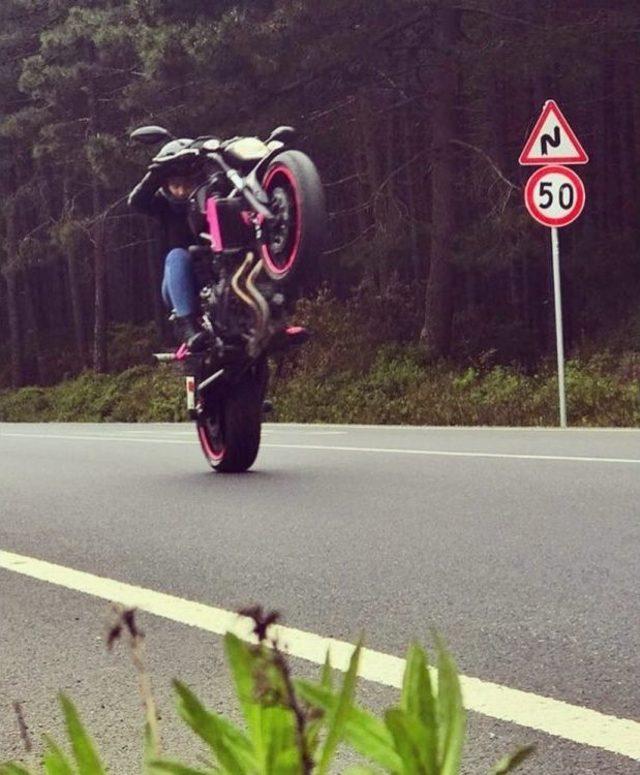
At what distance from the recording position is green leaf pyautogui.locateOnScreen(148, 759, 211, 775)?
1204mm

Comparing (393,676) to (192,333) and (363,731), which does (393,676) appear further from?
(192,333)

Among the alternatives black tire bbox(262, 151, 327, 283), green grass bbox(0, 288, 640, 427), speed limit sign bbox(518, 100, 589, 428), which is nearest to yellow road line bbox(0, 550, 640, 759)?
black tire bbox(262, 151, 327, 283)

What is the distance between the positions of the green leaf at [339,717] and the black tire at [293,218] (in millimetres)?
6688

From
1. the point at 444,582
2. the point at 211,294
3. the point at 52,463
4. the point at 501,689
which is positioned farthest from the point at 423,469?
the point at 501,689

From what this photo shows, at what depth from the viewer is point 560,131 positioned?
48.3ft

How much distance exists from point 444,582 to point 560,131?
401 inches

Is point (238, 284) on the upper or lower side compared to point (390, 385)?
upper

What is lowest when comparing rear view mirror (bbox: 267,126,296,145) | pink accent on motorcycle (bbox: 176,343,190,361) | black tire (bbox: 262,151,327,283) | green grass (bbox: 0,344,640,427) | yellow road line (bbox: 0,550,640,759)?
green grass (bbox: 0,344,640,427)

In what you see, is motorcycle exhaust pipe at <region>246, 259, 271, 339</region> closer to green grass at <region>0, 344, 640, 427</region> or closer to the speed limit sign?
the speed limit sign

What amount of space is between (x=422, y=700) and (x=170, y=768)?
21 cm

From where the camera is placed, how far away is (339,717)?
4.07 ft

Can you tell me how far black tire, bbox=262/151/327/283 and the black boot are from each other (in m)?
0.66

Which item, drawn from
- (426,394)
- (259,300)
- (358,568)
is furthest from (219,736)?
(426,394)

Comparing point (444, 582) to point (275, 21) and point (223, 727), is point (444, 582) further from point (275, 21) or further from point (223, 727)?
point (275, 21)
